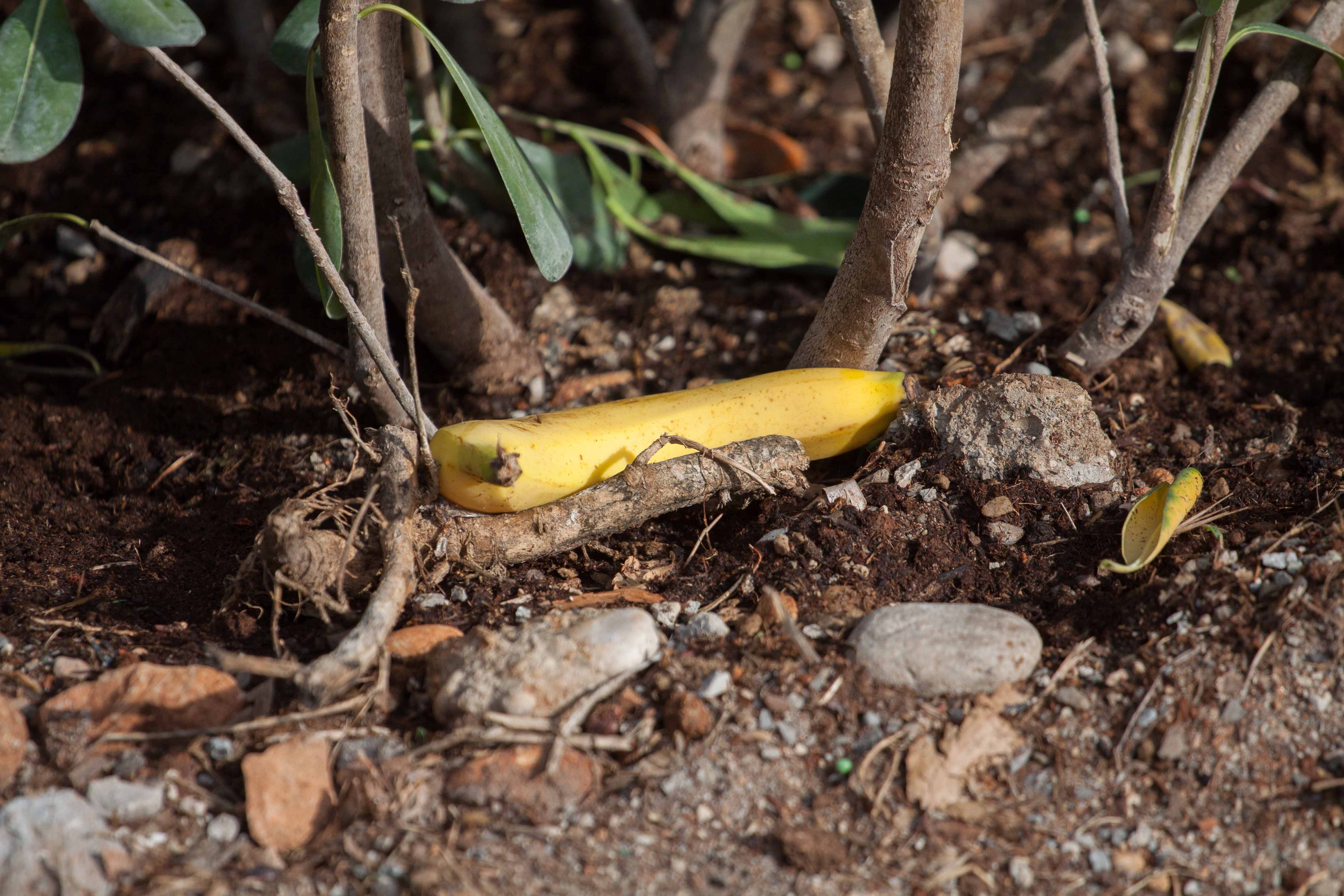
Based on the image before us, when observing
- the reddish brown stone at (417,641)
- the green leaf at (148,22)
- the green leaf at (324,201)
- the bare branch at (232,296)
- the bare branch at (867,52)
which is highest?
the green leaf at (148,22)

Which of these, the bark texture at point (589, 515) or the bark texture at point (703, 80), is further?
the bark texture at point (703, 80)

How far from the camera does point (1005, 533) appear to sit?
163 cm

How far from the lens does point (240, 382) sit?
205cm

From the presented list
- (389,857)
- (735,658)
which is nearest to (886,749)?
(735,658)

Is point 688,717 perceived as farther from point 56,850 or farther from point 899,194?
point 899,194

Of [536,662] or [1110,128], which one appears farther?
[1110,128]

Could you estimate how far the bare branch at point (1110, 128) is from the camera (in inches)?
69.7

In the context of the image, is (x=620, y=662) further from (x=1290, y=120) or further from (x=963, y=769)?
(x=1290, y=120)

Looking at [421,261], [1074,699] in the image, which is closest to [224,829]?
[421,261]

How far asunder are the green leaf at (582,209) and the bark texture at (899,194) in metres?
0.62

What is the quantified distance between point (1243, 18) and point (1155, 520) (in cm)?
111

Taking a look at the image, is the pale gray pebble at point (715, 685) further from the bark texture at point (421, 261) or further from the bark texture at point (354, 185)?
the bark texture at point (421, 261)

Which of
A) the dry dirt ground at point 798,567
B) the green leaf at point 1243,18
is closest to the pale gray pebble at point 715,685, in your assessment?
the dry dirt ground at point 798,567

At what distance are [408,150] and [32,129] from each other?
572mm
